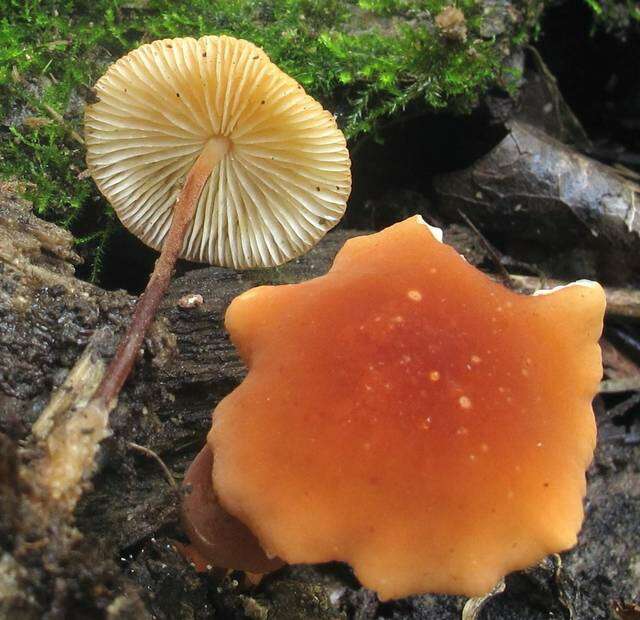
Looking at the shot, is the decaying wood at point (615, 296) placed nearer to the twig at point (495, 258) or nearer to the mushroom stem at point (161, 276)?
the twig at point (495, 258)

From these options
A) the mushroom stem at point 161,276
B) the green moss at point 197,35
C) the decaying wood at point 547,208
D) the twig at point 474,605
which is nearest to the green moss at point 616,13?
the decaying wood at point 547,208

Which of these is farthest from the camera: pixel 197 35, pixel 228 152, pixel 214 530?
pixel 197 35

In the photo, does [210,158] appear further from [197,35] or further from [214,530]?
[214,530]

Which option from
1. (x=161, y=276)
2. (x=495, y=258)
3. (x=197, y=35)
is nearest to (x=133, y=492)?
(x=161, y=276)

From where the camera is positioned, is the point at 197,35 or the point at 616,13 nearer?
the point at 197,35

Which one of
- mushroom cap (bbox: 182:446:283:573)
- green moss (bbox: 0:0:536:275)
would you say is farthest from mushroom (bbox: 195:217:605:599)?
green moss (bbox: 0:0:536:275)

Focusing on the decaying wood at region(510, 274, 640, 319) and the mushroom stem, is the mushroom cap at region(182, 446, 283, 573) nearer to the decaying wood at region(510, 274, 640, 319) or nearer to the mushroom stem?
the mushroom stem

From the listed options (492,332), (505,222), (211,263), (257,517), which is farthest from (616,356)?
(257,517)
